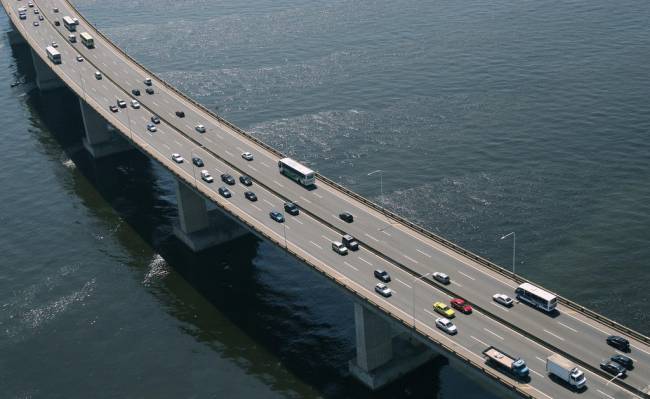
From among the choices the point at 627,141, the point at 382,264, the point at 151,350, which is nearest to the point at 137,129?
the point at 151,350

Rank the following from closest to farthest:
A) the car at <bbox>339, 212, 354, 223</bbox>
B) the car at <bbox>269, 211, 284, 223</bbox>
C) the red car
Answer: the red car
the car at <bbox>339, 212, 354, 223</bbox>
the car at <bbox>269, 211, 284, 223</bbox>

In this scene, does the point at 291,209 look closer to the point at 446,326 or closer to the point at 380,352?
the point at 380,352

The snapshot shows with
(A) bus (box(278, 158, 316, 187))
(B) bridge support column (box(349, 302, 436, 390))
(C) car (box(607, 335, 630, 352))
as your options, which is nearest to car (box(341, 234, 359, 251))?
(B) bridge support column (box(349, 302, 436, 390))

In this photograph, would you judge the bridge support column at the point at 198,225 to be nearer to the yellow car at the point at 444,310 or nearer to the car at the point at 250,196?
the car at the point at 250,196

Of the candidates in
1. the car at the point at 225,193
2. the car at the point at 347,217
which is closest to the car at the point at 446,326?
the car at the point at 347,217

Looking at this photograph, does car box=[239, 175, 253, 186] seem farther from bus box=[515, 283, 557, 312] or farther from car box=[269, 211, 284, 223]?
bus box=[515, 283, 557, 312]

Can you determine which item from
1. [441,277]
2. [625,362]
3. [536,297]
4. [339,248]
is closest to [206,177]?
[339,248]
